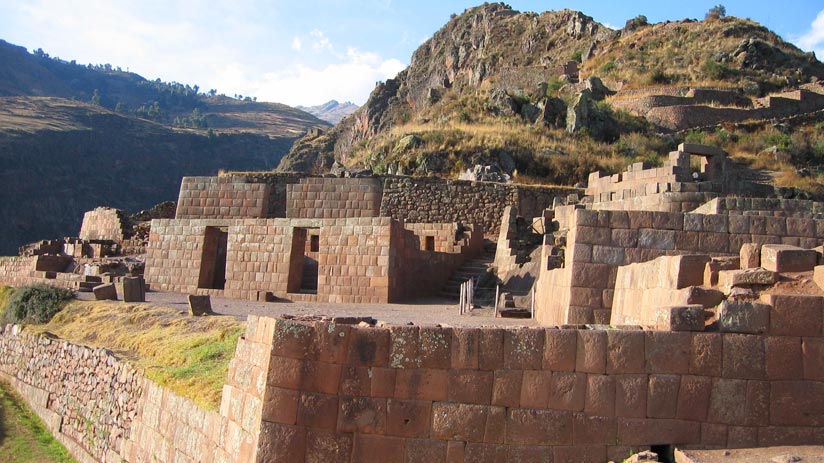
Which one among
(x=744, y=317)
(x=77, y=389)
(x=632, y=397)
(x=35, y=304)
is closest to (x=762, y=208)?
(x=744, y=317)

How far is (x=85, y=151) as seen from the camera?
3521 inches

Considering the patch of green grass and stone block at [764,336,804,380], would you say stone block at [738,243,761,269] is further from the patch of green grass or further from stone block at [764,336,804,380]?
the patch of green grass

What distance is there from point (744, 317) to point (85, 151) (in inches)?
3685

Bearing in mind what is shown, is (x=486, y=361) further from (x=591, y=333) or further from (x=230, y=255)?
(x=230, y=255)

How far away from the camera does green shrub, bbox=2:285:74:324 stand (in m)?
18.6

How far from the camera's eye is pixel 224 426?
24.8 ft

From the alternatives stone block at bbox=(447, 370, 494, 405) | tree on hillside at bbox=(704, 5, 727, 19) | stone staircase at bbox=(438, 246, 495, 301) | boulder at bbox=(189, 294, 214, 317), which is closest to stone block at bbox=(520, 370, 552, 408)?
stone block at bbox=(447, 370, 494, 405)

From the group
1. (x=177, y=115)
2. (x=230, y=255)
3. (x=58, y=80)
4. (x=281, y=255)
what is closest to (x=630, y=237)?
(x=281, y=255)

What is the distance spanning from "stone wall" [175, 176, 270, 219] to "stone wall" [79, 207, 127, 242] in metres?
12.8

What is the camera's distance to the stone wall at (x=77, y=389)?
12.5 m

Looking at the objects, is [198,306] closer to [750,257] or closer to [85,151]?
[750,257]

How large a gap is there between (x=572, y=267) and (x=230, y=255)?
12.1 m

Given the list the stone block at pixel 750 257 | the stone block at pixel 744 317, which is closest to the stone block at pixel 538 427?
the stone block at pixel 744 317

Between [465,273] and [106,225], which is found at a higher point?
[106,225]
